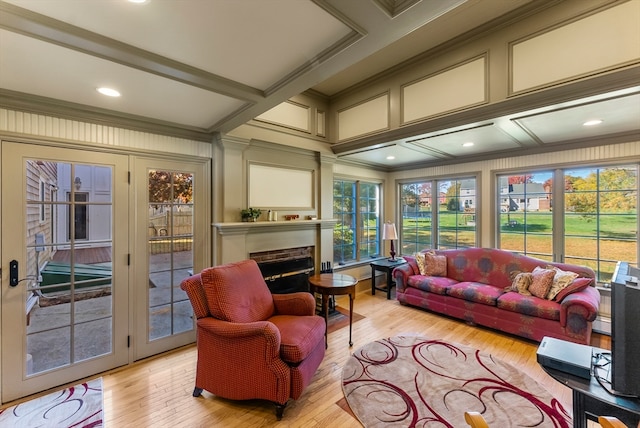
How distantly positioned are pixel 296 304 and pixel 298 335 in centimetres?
51

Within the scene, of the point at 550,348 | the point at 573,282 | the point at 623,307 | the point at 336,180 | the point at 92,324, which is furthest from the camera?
the point at 336,180

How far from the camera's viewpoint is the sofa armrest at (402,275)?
432 cm

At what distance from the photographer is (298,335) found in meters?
2.12

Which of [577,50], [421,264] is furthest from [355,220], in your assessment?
[577,50]

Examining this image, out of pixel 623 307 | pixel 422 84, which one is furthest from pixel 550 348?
pixel 422 84

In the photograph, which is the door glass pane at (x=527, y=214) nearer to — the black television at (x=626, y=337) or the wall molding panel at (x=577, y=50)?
the wall molding panel at (x=577, y=50)

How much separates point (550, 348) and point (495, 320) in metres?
2.24

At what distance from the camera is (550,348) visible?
57.5 inches

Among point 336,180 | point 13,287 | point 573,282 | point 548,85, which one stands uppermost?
point 548,85

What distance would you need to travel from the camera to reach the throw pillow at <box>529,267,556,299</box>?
10.7 feet

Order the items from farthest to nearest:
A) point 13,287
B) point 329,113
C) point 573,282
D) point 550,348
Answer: point 329,113, point 573,282, point 13,287, point 550,348

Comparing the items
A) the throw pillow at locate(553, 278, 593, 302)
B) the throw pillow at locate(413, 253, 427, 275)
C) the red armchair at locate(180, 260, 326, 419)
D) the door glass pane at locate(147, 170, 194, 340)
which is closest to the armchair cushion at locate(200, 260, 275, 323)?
the red armchair at locate(180, 260, 326, 419)

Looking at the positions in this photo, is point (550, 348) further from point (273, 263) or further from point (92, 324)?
point (92, 324)

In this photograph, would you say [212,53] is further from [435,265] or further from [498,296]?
[435,265]
